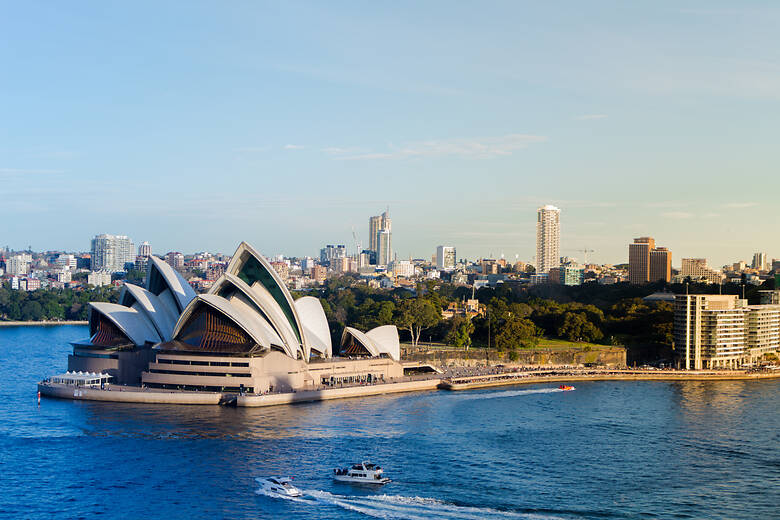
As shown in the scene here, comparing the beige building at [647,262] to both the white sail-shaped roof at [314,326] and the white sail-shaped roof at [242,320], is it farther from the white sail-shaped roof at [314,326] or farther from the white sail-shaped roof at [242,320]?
the white sail-shaped roof at [242,320]

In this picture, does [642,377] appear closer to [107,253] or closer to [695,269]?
[695,269]

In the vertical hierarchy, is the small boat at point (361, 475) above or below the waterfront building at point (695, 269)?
below

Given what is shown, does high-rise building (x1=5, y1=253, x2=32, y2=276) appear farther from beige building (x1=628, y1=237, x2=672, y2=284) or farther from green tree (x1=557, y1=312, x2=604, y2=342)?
green tree (x1=557, y1=312, x2=604, y2=342)

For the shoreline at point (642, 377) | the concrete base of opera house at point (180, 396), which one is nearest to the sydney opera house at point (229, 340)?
the concrete base of opera house at point (180, 396)

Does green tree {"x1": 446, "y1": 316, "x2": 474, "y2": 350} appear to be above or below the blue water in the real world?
above

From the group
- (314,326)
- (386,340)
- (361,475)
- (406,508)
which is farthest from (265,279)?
(406,508)

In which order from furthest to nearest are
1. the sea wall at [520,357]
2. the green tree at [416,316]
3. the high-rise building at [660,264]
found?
the high-rise building at [660,264]
the green tree at [416,316]
the sea wall at [520,357]

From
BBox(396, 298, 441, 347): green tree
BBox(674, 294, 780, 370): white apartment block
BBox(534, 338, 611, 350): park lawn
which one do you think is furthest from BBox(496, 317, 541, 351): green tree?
BBox(674, 294, 780, 370): white apartment block
